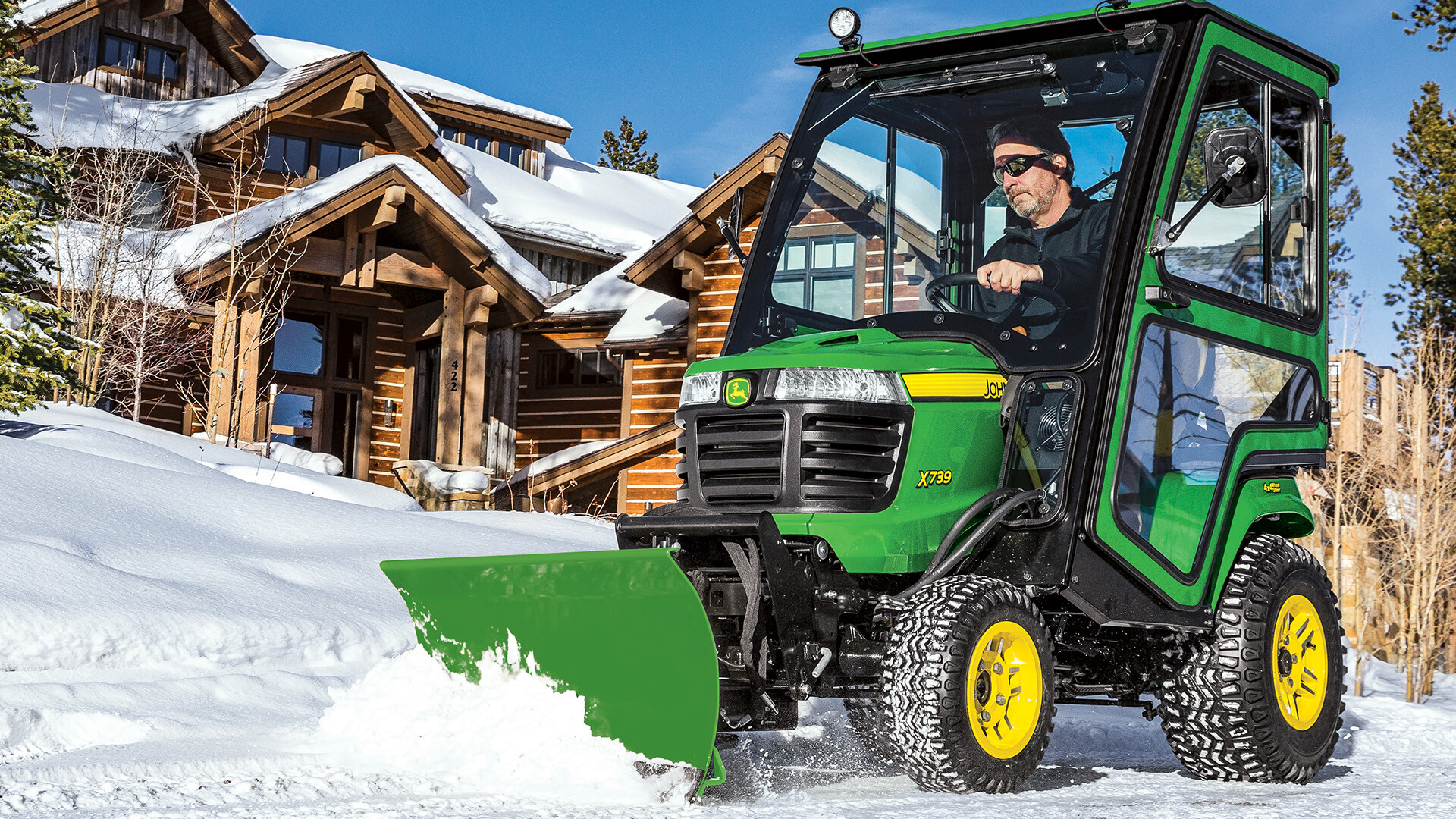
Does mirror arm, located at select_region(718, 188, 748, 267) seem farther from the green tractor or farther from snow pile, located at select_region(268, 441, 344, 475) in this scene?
snow pile, located at select_region(268, 441, 344, 475)

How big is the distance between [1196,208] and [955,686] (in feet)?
6.50

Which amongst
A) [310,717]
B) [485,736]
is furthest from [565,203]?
[485,736]

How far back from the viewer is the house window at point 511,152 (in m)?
28.3

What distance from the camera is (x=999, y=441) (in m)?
5.16

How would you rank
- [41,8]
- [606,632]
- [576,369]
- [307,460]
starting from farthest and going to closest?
[576,369] → [41,8] → [307,460] → [606,632]

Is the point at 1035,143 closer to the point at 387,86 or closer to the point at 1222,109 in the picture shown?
the point at 1222,109

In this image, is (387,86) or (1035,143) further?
(387,86)

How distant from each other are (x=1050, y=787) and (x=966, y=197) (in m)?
2.41

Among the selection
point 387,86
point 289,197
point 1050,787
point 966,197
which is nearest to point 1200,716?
point 1050,787

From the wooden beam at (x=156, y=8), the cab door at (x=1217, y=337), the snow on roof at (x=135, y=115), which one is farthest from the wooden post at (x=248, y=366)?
the cab door at (x=1217, y=337)

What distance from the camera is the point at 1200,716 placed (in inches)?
220

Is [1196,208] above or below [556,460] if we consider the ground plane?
above

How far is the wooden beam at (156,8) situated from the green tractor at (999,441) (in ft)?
62.5

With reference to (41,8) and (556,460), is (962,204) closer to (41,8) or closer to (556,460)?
(556,460)
